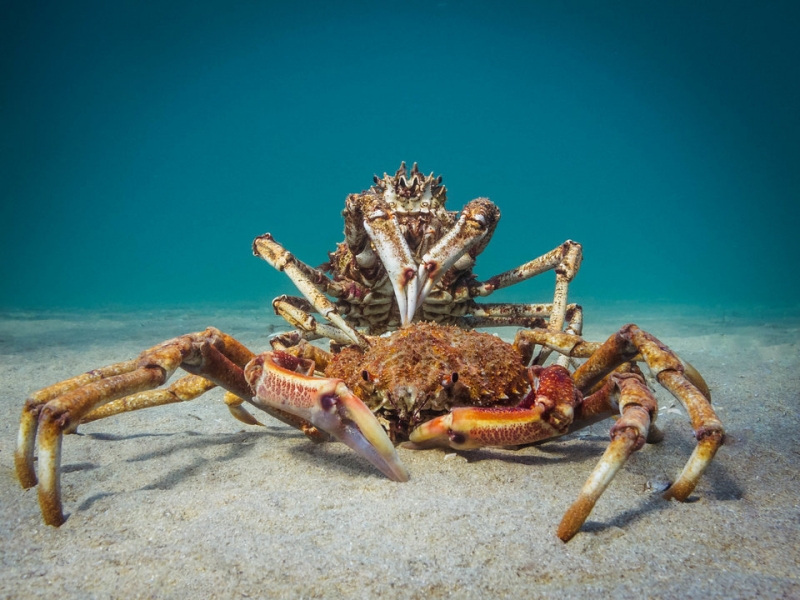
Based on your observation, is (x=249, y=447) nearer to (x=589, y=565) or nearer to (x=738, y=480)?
(x=589, y=565)

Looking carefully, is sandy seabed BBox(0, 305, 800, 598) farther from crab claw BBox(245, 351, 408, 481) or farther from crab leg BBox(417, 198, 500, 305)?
crab leg BBox(417, 198, 500, 305)

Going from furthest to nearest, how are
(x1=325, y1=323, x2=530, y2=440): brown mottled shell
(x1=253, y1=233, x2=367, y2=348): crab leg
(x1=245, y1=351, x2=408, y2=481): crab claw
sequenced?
(x1=253, y1=233, x2=367, y2=348): crab leg, (x1=325, y1=323, x2=530, y2=440): brown mottled shell, (x1=245, y1=351, x2=408, y2=481): crab claw

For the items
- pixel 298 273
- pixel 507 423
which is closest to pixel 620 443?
pixel 507 423

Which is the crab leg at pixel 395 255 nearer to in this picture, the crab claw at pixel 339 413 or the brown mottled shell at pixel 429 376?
the brown mottled shell at pixel 429 376

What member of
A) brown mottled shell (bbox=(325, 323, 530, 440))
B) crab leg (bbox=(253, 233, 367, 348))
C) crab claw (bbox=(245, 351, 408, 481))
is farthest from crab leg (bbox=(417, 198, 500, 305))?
crab claw (bbox=(245, 351, 408, 481))

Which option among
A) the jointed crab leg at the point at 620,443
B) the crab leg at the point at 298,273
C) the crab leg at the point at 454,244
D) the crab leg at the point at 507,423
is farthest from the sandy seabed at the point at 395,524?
the crab leg at the point at 454,244
